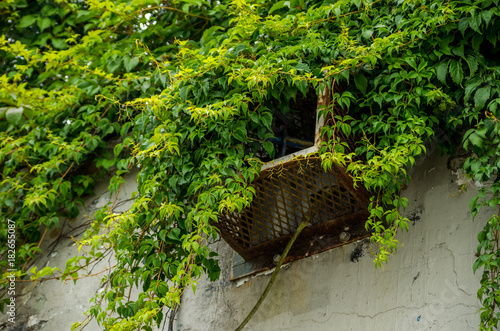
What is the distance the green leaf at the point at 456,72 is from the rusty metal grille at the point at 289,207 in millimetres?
574

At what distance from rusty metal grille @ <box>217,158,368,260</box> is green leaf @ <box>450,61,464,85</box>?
0.57m

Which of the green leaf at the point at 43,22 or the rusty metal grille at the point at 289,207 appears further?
the green leaf at the point at 43,22

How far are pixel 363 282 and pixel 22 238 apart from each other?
76.9 inches

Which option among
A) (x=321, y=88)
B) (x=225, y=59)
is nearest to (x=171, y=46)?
(x=225, y=59)

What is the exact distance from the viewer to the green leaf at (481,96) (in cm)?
246

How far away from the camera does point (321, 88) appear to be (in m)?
2.61

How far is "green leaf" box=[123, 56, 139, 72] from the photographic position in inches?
136

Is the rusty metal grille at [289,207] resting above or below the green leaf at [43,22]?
below

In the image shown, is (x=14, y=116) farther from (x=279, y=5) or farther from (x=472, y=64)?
(x=472, y=64)

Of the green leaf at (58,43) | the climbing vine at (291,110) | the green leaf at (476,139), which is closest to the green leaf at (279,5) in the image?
the climbing vine at (291,110)

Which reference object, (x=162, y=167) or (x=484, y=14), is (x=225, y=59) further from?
(x=484, y=14)

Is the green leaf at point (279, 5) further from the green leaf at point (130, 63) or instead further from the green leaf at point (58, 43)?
the green leaf at point (58, 43)

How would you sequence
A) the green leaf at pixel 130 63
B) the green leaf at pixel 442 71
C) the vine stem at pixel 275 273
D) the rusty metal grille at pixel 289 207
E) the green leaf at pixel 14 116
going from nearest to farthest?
the green leaf at pixel 442 71 → the rusty metal grille at pixel 289 207 → the vine stem at pixel 275 273 → the green leaf at pixel 130 63 → the green leaf at pixel 14 116

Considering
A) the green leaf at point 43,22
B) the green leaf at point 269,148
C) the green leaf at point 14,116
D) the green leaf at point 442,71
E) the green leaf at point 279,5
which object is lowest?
the green leaf at point 14,116
